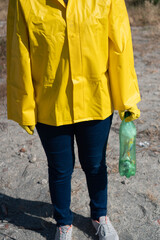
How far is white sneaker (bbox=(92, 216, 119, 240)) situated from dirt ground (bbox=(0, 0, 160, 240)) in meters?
0.10

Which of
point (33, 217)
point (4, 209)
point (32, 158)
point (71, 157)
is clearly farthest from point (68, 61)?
point (32, 158)

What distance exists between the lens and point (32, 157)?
3793mm

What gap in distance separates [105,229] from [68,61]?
4.38 ft

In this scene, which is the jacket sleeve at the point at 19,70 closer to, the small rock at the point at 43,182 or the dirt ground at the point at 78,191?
the dirt ground at the point at 78,191

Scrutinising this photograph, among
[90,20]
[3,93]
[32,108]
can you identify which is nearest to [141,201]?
[32,108]

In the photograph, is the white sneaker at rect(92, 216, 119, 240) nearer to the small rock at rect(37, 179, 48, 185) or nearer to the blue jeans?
the blue jeans

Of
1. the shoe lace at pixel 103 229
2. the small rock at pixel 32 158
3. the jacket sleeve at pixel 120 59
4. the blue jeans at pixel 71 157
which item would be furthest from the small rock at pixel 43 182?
the jacket sleeve at pixel 120 59

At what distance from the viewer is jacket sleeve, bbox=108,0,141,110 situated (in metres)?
2.09

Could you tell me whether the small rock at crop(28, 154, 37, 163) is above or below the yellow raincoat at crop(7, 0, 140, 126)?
below

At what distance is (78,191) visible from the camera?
3.21 m

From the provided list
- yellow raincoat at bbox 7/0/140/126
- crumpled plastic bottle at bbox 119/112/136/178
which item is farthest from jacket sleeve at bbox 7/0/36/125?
crumpled plastic bottle at bbox 119/112/136/178

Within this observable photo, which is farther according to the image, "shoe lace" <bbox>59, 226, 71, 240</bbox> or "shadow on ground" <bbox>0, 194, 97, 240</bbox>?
"shadow on ground" <bbox>0, 194, 97, 240</bbox>

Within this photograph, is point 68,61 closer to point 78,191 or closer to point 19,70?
point 19,70

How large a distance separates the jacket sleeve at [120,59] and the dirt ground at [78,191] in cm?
108
